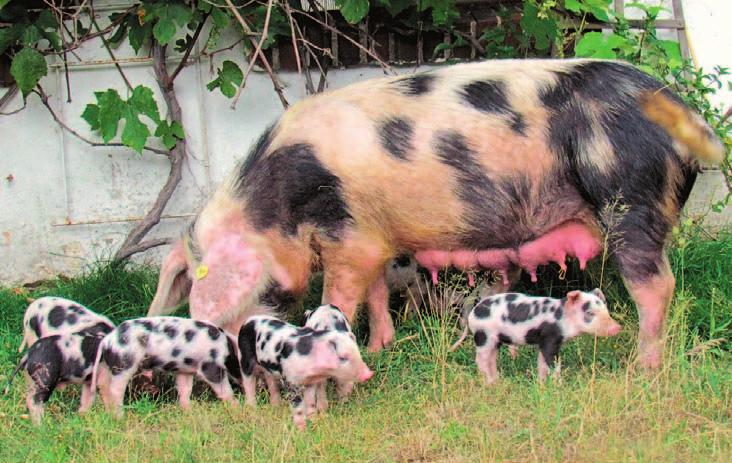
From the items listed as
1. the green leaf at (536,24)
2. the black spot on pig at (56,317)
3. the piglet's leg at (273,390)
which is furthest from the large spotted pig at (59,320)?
the green leaf at (536,24)

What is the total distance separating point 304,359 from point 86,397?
4.07 ft

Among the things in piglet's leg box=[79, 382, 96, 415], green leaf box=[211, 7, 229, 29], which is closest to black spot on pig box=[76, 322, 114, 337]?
piglet's leg box=[79, 382, 96, 415]

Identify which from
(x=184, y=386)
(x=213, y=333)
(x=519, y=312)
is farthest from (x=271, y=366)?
(x=519, y=312)

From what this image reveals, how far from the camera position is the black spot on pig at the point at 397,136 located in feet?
17.5

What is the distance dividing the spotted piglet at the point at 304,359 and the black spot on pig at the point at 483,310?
29.3 inches

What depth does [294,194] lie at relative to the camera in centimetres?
535

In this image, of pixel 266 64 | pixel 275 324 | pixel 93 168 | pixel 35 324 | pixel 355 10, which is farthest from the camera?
pixel 93 168

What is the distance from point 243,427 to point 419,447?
88cm

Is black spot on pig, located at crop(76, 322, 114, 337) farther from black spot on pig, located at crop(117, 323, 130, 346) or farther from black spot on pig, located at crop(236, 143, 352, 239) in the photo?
black spot on pig, located at crop(236, 143, 352, 239)

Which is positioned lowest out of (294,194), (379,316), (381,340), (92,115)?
(381,340)

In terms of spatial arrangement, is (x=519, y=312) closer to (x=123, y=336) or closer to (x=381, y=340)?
(x=381, y=340)

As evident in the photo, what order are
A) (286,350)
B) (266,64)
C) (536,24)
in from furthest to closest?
(536,24), (266,64), (286,350)

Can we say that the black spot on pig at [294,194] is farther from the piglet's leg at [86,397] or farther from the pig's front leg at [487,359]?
the piglet's leg at [86,397]

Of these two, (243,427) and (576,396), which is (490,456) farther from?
(243,427)
